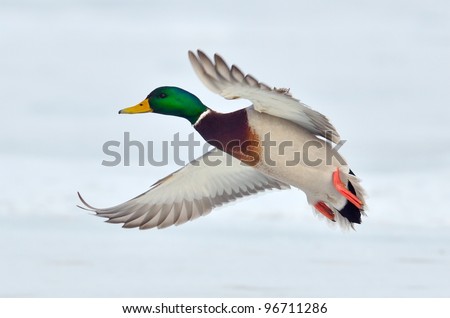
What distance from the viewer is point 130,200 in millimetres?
7480

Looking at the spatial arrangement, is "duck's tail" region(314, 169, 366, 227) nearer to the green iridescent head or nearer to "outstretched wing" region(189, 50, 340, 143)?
"outstretched wing" region(189, 50, 340, 143)

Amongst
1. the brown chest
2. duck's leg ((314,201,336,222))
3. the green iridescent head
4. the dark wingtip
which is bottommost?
the dark wingtip

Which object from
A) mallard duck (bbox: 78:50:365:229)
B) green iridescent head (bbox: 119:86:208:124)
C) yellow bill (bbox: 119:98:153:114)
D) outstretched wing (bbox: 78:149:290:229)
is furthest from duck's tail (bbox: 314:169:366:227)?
yellow bill (bbox: 119:98:153:114)

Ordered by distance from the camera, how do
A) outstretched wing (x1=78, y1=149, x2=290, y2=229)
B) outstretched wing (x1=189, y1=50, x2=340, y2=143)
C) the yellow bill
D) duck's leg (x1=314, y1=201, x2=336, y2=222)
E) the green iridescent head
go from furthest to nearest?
outstretched wing (x1=78, y1=149, x2=290, y2=229)
duck's leg (x1=314, y1=201, x2=336, y2=222)
the yellow bill
the green iridescent head
outstretched wing (x1=189, y1=50, x2=340, y2=143)

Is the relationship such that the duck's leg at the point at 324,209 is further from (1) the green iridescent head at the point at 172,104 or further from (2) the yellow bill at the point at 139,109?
(2) the yellow bill at the point at 139,109

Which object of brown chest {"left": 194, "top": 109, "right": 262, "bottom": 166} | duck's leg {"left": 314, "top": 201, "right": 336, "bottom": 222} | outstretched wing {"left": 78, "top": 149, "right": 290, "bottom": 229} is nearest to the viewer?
brown chest {"left": 194, "top": 109, "right": 262, "bottom": 166}

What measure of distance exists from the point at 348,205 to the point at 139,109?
1.78 meters

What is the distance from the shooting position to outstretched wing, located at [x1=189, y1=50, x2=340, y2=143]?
5.87m

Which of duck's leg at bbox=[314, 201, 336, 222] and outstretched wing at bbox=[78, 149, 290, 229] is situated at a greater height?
outstretched wing at bbox=[78, 149, 290, 229]

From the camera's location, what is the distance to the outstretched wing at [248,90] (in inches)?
231

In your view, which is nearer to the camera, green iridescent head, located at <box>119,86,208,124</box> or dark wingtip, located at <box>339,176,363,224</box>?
green iridescent head, located at <box>119,86,208,124</box>

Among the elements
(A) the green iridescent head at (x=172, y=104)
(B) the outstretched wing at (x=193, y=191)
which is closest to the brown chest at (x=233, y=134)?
(A) the green iridescent head at (x=172, y=104)

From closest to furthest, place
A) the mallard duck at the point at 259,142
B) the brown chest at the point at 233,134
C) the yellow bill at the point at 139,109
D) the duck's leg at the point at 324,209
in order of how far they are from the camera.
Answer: the mallard duck at the point at 259,142, the brown chest at the point at 233,134, the yellow bill at the point at 139,109, the duck's leg at the point at 324,209

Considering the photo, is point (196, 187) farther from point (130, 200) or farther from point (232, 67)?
point (232, 67)
